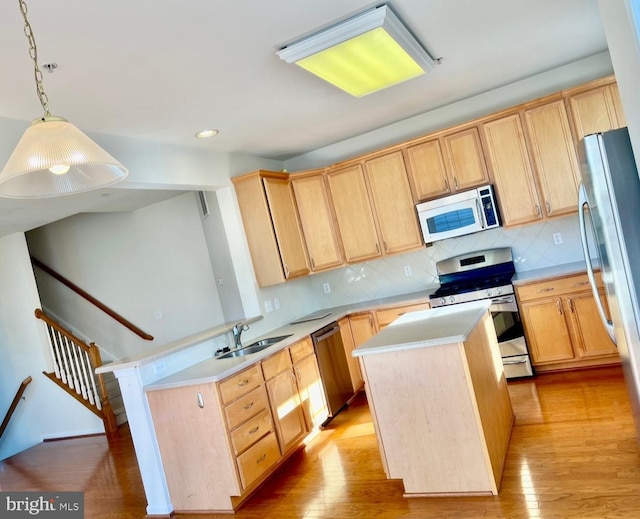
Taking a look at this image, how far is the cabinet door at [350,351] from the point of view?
15.8 feet

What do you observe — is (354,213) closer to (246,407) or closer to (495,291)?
(495,291)

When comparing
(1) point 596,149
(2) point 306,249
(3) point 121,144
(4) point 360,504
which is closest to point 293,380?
(4) point 360,504

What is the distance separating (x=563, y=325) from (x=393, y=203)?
1.81 meters

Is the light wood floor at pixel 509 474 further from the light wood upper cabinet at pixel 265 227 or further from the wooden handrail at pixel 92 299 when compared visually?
the wooden handrail at pixel 92 299

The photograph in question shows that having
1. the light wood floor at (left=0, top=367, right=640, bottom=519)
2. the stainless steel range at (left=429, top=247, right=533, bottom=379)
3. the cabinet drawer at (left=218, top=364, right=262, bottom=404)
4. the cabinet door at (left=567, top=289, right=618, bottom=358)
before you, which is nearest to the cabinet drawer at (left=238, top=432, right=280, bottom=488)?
the light wood floor at (left=0, top=367, right=640, bottom=519)

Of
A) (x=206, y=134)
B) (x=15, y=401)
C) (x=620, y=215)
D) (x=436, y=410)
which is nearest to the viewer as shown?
(x=620, y=215)

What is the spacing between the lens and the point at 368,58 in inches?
113

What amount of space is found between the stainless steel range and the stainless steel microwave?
40cm

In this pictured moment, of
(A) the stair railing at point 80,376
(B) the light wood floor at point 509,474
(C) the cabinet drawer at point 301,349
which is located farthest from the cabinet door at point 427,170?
(A) the stair railing at point 80,376

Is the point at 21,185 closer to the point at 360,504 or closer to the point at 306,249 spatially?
the point at 360,504

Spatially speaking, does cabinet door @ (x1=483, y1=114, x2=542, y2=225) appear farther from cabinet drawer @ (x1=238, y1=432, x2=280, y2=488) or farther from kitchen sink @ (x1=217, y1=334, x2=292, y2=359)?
cabinet drawer @ (x1=238, y1=432, x2=280, y2=488)

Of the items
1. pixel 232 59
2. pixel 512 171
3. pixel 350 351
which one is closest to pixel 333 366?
pixel 350 351

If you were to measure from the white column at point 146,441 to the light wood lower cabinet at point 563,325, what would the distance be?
3.01 metres

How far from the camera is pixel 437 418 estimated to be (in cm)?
266
